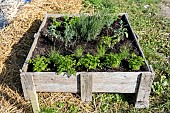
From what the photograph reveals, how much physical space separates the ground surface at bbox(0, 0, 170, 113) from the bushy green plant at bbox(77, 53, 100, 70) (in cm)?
47

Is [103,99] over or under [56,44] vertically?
under

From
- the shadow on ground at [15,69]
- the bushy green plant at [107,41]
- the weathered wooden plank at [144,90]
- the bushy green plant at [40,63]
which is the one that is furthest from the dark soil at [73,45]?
the shadow on ground at [15,69]

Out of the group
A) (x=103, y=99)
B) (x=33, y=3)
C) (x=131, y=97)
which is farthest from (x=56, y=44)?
(x=33, y=3)

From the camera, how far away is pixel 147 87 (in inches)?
111

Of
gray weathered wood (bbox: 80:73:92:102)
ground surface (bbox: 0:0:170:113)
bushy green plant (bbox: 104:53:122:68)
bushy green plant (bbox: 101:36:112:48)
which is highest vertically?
bushy green plant (bbox: 104:53:122:68)

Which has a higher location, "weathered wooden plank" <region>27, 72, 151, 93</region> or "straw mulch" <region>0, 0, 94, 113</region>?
"weathered wooden plank" <region>27, 72, 151, 93</region>

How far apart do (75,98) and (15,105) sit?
0.68 meters

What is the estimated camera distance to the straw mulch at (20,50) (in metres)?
3.05

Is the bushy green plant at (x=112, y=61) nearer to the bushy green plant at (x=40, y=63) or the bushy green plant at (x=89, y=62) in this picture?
the bushy green plant at (x=89, y=62)

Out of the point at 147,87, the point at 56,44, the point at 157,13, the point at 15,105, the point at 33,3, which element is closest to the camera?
Result: the point at 147,87

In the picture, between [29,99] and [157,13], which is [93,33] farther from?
[157,13]

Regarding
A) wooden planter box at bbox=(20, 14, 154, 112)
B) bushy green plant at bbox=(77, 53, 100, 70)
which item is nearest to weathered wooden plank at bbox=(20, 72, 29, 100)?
wooden planter box at bbox=(20, 14, 154, 112)

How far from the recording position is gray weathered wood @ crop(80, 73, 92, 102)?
2768 mm

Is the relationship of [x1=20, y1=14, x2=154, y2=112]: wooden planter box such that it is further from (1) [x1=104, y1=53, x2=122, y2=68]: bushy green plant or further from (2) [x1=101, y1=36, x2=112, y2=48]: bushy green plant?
(2) [x1=101, y1=36, x2=112, y2=48]: bushy green plant
